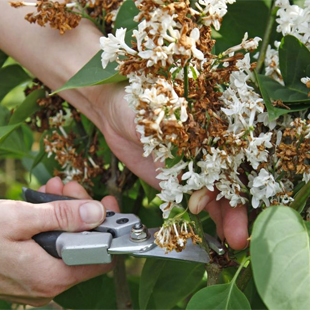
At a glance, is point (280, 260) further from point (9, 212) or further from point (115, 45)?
point (9, 212)

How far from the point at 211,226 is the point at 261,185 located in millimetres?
318

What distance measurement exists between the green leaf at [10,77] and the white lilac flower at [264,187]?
547 millimetres

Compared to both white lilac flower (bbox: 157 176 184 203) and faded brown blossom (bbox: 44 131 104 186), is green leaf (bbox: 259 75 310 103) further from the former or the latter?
faded brown blossom (bbox: 44 131 104 186)

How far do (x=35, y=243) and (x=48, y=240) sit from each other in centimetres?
2

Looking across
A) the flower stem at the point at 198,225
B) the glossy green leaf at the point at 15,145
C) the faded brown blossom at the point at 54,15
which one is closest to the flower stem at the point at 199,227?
the flower stem at the point at 198,225

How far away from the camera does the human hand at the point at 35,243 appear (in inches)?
28.6

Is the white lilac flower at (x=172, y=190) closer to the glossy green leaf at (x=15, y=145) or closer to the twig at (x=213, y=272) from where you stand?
the twig at (x=213, y=272)

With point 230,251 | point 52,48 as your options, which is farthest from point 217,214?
point 52,48

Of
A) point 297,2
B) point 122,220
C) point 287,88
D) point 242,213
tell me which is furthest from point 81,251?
point 297,2

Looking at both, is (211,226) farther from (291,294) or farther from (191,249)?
(291,294)

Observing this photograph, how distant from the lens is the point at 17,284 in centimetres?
78

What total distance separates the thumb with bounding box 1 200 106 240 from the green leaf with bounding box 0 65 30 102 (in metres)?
0.30

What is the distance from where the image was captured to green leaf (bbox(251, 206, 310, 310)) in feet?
1.39

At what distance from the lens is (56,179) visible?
844 mm
